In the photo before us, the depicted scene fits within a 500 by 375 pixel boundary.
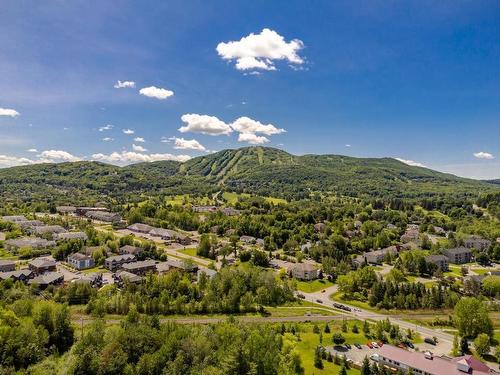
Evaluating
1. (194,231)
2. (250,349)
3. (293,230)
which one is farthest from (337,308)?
(194,231)

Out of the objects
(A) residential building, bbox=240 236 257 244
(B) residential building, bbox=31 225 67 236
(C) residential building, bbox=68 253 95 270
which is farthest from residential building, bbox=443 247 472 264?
(B) residential building, bbox=31 225 67 236

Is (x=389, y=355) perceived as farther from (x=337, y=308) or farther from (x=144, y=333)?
(x=144, y=333)

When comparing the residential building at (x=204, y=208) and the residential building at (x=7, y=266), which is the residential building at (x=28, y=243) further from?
the residential building at (x=204, y=208)

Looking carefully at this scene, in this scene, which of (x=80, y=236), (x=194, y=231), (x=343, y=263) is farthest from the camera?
(x=194, y=231)

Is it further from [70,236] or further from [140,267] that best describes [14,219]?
[140,267]

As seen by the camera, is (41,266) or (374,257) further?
(374,257)

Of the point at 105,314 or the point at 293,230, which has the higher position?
the point at 293,230

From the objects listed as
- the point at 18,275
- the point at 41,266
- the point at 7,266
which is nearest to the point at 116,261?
the point at 41,266

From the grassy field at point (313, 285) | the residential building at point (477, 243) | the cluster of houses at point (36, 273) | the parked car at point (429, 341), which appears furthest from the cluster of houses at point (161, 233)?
the residential building at point (477, 243)
